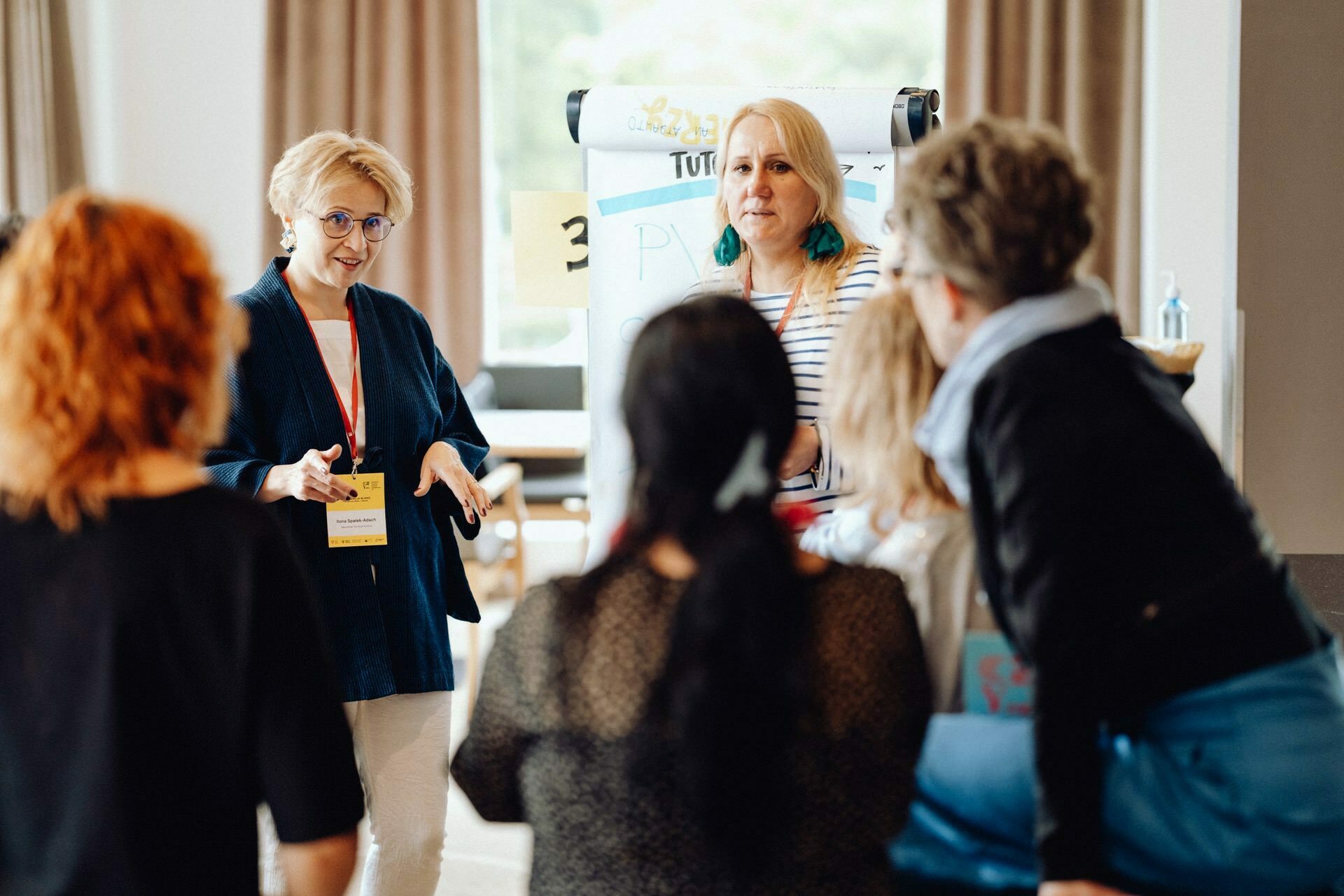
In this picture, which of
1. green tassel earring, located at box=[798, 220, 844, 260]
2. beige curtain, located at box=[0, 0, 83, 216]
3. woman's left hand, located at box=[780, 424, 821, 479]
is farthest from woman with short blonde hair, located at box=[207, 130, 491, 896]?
beige curtain, located at box=[0, 0, 83, 216]

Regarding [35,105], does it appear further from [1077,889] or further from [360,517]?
[1077,889]

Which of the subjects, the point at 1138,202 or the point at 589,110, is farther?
the point at 1138,202

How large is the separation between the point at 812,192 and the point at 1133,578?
1.25 meters

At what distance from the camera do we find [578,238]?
2.79 m

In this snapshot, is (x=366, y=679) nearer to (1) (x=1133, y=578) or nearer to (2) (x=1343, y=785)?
(1) (x=1133, y=578)

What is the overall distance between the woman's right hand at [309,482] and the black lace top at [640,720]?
0.78m

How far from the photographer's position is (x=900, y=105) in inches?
101

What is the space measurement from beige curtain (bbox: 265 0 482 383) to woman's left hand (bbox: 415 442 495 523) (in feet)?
11.6

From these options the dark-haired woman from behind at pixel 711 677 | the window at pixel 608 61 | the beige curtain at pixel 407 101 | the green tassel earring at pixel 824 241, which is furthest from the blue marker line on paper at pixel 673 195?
the beige curtain at pixel 407 101

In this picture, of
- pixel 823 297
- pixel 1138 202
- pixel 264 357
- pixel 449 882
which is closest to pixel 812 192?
pixel 823 297

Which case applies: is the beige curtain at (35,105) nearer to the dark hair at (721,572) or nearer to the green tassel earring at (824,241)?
the green tassel earring at (824,241)

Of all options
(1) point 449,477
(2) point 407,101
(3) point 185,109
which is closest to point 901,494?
(1) point 449,477

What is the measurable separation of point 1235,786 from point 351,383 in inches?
56.8

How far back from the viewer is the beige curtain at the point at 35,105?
4.77m
